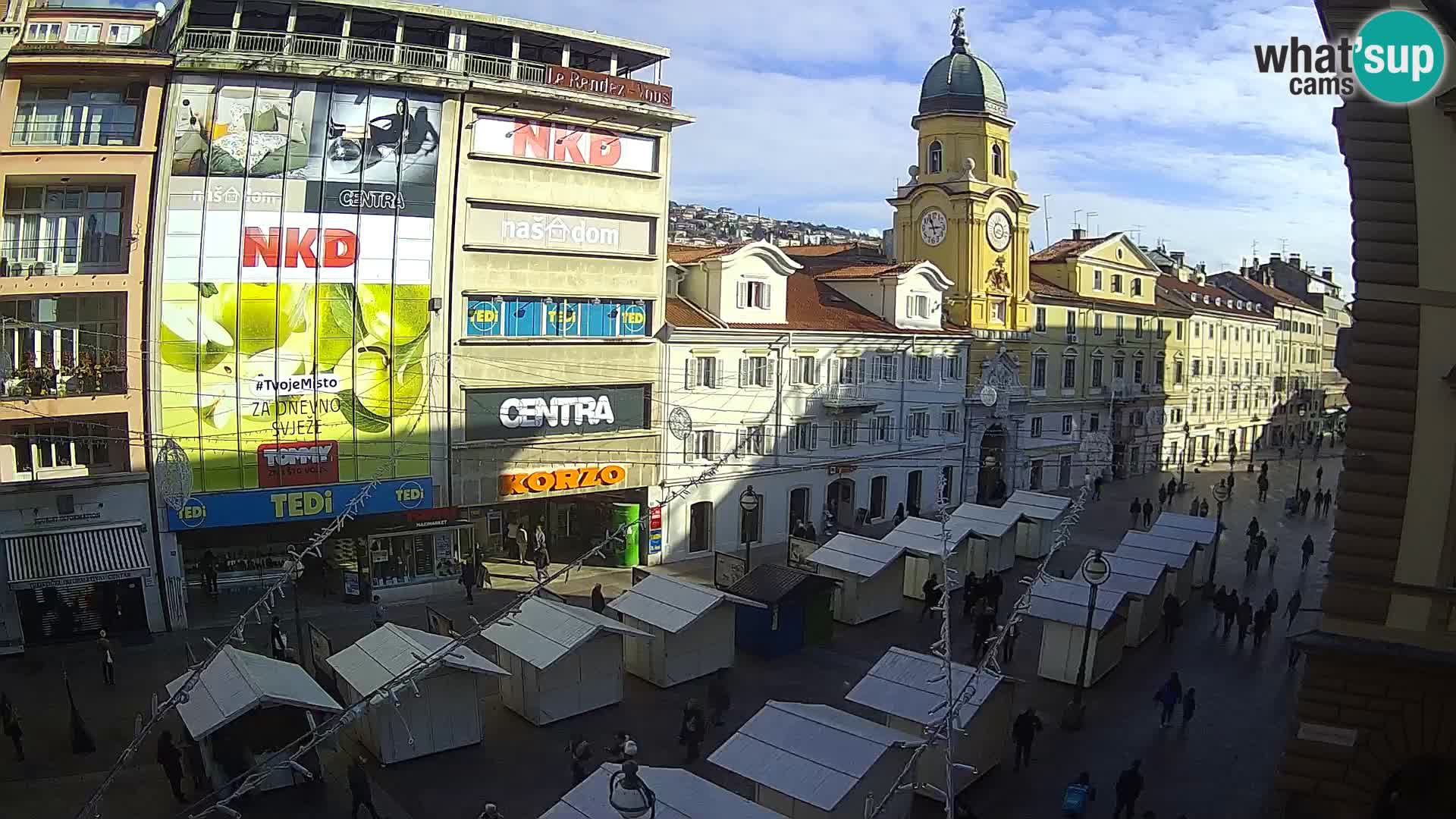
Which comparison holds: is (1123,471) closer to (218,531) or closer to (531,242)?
(531,242)

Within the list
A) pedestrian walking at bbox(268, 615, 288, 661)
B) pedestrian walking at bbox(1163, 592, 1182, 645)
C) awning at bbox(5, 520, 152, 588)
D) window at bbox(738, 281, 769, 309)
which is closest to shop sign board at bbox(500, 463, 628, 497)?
window at bbox(738, 281, 769, 309)

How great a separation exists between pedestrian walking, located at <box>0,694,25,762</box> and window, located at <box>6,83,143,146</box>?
46.7ft

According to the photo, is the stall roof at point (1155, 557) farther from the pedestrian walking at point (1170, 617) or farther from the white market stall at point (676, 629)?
the white market stall at point (676, 629)

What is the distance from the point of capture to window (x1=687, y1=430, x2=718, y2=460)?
125 ft

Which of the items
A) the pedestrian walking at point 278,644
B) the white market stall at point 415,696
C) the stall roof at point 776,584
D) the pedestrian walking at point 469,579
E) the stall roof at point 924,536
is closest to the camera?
the white market stall at point 415,696

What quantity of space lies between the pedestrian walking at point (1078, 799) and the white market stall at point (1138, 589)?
29.8 ft

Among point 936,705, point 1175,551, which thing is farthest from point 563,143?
point 1175,551

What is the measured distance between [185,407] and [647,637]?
14267 millimetres

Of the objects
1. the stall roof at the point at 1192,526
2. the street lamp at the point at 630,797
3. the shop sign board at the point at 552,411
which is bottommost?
the stall roof at the point at 1192,526

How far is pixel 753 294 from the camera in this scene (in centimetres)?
4028

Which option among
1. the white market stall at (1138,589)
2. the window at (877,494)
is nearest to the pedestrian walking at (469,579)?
the white market stall at (1138,589)

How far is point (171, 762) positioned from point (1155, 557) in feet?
82.5

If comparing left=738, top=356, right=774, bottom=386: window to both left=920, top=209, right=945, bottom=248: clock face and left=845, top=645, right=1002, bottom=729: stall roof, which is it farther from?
left=845, top=645, right=1002, bottom=729: stall roof

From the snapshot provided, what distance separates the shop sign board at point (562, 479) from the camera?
109 ft
